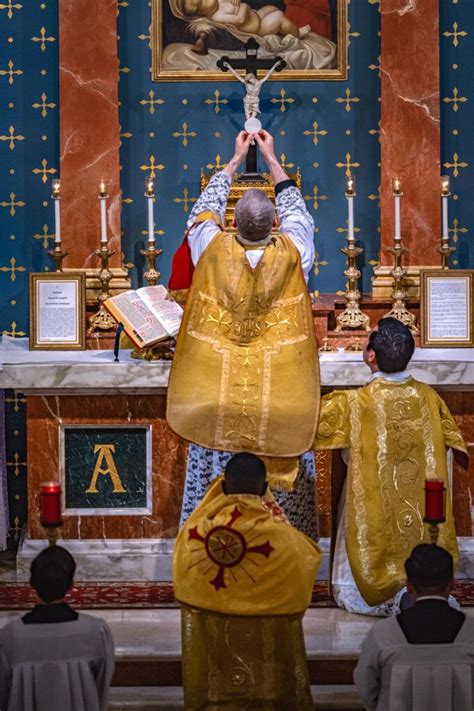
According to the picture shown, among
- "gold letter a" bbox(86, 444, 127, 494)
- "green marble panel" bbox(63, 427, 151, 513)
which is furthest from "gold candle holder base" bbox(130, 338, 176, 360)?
"gold letter a" bbox(86, 444, 127, 494)

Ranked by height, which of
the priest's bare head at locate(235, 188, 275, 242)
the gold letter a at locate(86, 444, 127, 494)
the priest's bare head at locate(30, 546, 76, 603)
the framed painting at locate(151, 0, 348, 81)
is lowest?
the priest's bare head at locate(30, 546, 76, 603)

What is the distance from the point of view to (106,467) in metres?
7.68

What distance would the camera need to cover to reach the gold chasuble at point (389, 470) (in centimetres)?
695

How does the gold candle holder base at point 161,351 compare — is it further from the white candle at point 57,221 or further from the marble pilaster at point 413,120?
the marble pilaster at point 413,120

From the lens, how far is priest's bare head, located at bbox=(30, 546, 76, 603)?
5.00 m

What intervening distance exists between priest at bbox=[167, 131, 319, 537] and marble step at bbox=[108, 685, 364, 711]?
1.07 m

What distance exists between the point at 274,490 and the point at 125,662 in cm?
114

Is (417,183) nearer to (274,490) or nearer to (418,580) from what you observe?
(274,490)

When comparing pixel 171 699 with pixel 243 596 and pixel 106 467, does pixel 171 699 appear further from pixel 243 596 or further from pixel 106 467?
pixel 106 467

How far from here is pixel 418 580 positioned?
493 centimetres

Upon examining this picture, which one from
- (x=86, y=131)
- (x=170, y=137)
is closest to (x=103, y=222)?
(x=86, y=131)

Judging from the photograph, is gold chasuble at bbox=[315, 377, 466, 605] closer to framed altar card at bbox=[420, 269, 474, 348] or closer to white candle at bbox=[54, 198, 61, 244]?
framed altar card at bbox=[420, 269, 474, 348]

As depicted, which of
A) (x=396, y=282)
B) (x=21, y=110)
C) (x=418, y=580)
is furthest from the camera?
(x=21, y=110)

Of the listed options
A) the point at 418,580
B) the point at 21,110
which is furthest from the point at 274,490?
the point at 21,110
